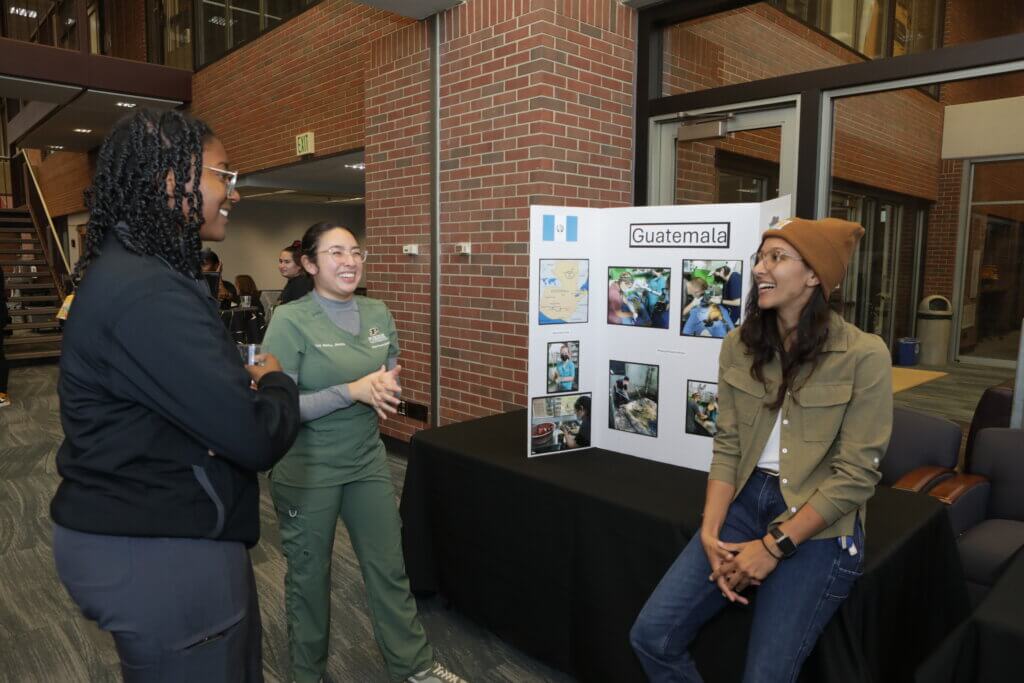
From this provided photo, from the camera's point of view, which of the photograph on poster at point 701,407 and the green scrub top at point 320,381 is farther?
the photograph on poster at point 701,407

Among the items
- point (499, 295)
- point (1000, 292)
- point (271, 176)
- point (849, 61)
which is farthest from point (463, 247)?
point (1000, 292)

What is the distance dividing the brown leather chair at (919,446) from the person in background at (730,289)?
138 cm

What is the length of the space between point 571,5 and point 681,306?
A: 286cm

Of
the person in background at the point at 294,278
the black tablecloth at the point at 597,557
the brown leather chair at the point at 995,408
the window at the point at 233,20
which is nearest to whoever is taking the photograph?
the black tablecloth at the point at 597,557

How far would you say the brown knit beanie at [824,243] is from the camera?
1.70 m

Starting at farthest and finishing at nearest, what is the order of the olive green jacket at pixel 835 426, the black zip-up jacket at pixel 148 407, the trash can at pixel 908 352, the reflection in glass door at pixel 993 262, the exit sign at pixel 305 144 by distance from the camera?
1. the trash can at pixel 908 352
2. the reflection in glass door at pixel 993 262
3. the exit sign at pixel 305 144
4. the olive green jacket at pixel 835 426
5. the black zip-up jacket at pixel 148 407

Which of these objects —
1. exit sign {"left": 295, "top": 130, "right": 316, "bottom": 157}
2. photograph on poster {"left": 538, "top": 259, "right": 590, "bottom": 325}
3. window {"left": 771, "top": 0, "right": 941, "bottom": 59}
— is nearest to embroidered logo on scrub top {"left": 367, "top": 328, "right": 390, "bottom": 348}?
photograph on poster {"left": 538, "top": 259, "right": 590, "bottom": 325}

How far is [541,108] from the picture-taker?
4.29m

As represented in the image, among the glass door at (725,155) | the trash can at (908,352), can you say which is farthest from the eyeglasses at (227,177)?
the trash can at (908,352)

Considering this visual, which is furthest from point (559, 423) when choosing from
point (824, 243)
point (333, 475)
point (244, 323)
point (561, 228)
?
point (244, 323)

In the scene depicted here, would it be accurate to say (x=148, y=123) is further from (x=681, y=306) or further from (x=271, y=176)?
(x=271, y=176)

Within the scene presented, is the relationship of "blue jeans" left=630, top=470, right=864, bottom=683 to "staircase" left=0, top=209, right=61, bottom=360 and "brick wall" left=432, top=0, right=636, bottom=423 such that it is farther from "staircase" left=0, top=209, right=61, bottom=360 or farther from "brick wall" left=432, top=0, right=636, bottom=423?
"staircase" left=0, top=209, right=61, bottom=360

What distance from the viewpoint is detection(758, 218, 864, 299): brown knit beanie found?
67.0 inches

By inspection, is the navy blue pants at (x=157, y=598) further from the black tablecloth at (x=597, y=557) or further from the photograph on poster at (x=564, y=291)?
the photograph on poster at (x=564, y=291)
